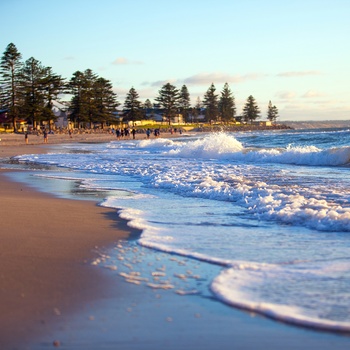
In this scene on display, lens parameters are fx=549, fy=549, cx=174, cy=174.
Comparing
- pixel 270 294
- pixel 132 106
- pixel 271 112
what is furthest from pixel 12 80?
pixel 271 112

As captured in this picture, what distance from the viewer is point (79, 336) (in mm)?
3609

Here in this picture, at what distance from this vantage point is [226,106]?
493ft

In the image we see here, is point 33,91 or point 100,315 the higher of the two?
point 33,91

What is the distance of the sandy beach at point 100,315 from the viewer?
3.52 meters

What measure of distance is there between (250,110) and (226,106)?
15.8m

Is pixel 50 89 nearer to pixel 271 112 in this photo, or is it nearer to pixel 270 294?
pixel 270 294

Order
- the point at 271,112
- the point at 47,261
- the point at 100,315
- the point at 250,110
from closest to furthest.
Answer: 1. the point at 100,315
2. the point at 47,261
3. the point at 250,110
4. the point at 271,112

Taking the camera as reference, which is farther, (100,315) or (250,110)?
(250,110)

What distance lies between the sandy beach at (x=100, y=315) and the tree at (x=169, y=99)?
122066 mm

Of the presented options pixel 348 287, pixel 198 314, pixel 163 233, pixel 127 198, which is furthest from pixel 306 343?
pixel 127 198

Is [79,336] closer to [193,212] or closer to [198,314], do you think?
[198,314]

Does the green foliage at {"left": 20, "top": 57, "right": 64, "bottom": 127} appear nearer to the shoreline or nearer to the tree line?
the tree line

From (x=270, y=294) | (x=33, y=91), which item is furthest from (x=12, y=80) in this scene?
(x=270, y=294)

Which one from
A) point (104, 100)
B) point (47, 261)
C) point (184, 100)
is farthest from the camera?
point (184, 100)
